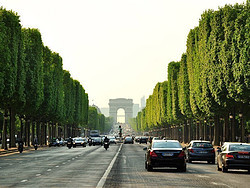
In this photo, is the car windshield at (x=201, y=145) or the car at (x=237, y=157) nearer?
the car at (x=237, y=157)

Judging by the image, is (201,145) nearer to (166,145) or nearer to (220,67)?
(166,145)

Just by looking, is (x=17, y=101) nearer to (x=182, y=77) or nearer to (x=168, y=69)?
(x=182, y=77)

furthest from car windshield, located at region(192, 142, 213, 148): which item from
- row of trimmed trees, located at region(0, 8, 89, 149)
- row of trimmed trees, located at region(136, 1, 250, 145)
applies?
row of trimmed trees, located at region(0, 8, 89, 149)

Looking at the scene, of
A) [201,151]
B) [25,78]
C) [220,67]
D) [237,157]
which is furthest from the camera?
[25,78]

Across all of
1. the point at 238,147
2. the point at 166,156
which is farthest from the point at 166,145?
the point at 238,147

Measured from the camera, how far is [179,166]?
1182 inches

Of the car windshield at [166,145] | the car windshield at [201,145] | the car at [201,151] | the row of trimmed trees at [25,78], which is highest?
the row of trimmed trees at [25,78]

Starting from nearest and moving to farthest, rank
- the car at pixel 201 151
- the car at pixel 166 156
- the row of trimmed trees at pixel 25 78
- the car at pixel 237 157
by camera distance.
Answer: the car at pixel 166 156
the car at pixel 237 157
the car at pixel 201 151
the row of trimmed trees at pixel 25 78

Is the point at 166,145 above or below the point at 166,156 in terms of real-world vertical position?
above

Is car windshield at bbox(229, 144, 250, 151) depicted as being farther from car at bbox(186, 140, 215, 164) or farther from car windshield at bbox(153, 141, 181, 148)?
car at bbox(186, 140, 215, 164)

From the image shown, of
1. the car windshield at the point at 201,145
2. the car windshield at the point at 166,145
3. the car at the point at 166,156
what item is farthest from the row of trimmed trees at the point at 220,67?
the car at the point at 166,156

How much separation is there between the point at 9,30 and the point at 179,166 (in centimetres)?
3927

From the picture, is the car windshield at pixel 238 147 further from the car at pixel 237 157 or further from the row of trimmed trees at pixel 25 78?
the row of trimmed trees at pixel 25 78

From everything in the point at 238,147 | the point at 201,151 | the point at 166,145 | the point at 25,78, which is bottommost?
the point at 201,151
